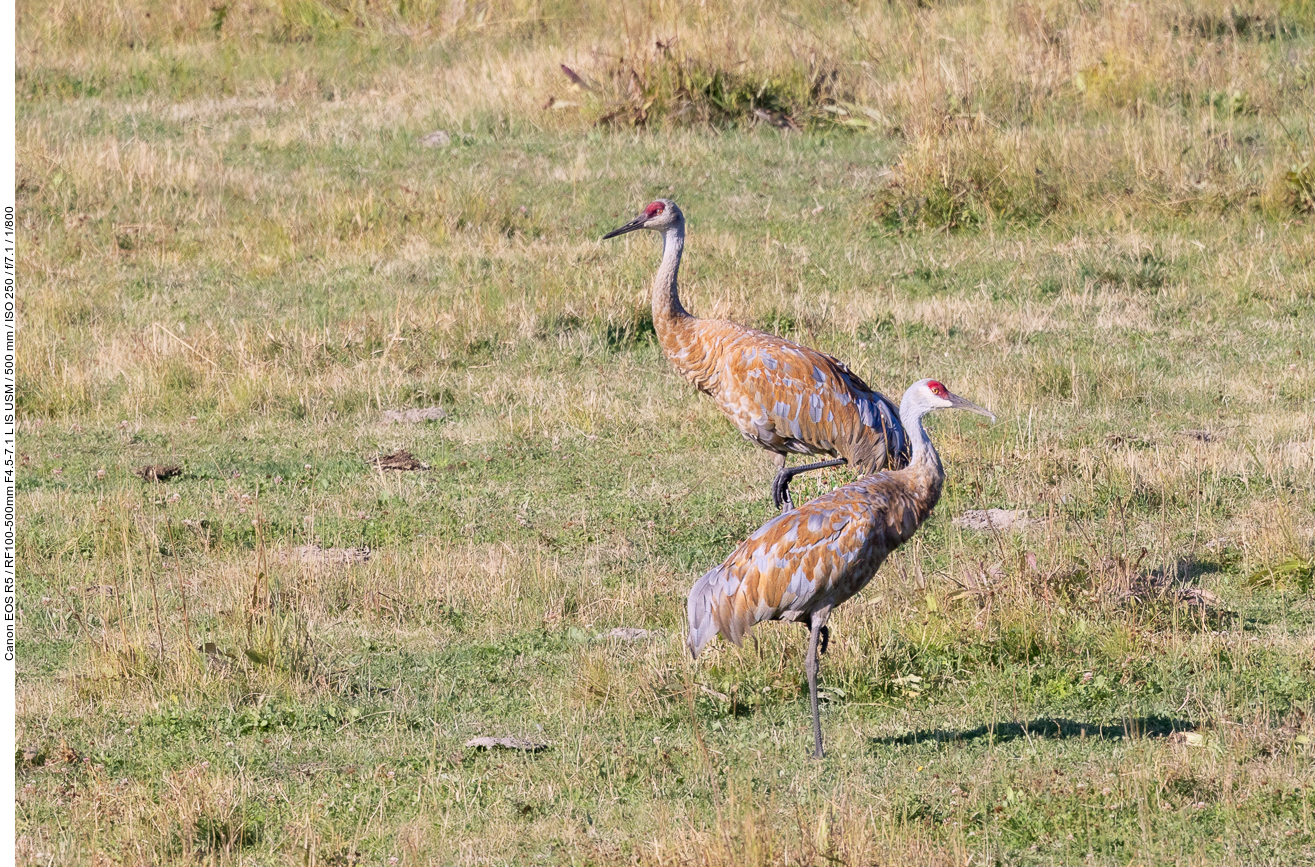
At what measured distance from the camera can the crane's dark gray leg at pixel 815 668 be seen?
6.66 metres

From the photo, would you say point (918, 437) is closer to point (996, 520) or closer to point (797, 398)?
point (797, 398)

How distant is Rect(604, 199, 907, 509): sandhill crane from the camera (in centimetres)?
950

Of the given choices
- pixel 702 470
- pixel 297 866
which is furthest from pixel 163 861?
pixel 702 470

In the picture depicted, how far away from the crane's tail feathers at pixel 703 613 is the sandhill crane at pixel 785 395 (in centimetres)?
248

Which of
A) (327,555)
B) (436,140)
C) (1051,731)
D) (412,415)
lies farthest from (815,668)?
(436,140)

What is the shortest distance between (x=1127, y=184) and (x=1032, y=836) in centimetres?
1148

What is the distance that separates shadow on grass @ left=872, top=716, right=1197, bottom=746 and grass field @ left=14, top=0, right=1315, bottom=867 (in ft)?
0.12

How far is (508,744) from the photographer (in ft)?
22.9

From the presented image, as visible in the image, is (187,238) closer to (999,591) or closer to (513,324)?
(513,324)

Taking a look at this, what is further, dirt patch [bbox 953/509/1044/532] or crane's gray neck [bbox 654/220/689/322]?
crane's gray neck [bbox 654/220/689/322]

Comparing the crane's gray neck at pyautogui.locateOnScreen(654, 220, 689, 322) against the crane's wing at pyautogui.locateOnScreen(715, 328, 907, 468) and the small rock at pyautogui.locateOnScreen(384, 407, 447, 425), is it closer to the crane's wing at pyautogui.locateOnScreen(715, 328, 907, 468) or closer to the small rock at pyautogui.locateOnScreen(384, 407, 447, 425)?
the crane's wing at pyautogui.locateOnScreen(715, 328, 907, 468)

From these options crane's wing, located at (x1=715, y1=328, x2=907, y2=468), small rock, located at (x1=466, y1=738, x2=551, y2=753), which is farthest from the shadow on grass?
crane's wing, located at (x1=715, y1=328, x2=907, y2=468)

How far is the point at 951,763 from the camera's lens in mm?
6645

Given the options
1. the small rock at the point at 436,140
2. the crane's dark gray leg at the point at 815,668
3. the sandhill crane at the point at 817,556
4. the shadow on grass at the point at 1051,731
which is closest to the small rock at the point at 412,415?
the sandhill crane at the point at 817,556
